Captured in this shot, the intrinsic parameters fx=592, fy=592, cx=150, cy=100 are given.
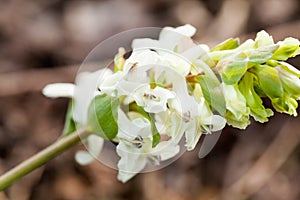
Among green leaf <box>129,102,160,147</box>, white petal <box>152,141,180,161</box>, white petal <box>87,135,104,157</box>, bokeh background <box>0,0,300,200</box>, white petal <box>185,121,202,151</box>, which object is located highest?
white petal <box>185,121,202,151</box>

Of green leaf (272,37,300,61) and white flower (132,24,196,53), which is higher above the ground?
green leaf (272,37,300,61)

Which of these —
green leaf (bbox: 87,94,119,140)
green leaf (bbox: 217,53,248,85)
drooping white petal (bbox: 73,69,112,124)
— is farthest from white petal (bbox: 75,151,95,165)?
green leaf (bbox: 217,53,248,85)

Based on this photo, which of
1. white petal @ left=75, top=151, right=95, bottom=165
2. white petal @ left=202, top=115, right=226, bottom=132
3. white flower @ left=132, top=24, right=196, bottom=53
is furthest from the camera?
white petal @ left=75, top=151, right=95, bottom=165

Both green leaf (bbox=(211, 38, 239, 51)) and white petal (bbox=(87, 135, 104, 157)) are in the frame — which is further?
white petal (bbox=(87, 135, 104, 157))

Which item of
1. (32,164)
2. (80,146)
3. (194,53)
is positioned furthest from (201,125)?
(80,146)

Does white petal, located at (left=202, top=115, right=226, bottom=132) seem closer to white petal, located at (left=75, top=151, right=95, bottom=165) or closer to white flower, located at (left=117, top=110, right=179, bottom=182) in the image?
white flower, located at (left=117, top=110, right=179, bottom=182)

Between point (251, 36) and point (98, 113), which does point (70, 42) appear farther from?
point (98, 113)

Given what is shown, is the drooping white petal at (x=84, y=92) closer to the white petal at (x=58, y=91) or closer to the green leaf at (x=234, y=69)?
the white petal at (x=58, y=91)

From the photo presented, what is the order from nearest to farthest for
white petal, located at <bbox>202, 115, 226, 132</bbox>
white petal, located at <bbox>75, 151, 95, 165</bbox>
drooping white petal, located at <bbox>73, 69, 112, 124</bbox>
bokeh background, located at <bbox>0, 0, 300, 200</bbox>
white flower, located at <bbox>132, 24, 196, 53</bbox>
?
white petal, located at <bbox>202, 115, 226, 132</bbox>
white flower, located at <bbox>132, 24, 196, 53</bbox>
drooping white petal, located at <bbox>73, 69, 112, 124</bbox>
white petal, located at <bbox>75, 151, 95, 165</bbox>
bokeh background, located at <bbox>0, 0, 300, 200</bbox>
